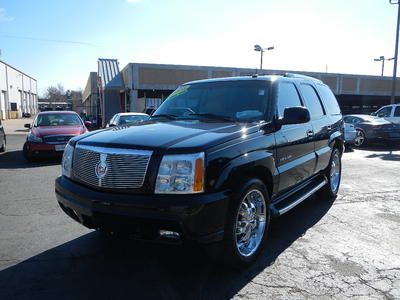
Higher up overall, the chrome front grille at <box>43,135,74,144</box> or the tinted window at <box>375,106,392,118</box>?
the tinted window at <box>375,106,392,118</box>

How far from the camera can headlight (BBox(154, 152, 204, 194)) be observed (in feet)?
10.8

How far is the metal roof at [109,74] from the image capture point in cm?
3350

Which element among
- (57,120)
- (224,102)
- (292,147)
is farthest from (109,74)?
(292,147)

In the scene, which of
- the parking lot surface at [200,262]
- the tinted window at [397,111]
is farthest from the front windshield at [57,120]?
the tinted window at [397,111]

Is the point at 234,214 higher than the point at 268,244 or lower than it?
higher

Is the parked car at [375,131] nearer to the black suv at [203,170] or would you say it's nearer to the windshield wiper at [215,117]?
the black suv at [203,170]

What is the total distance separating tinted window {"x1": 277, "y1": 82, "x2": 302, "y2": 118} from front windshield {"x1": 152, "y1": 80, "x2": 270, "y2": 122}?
8.5 inches

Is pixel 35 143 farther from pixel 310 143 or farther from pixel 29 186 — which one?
pixel 310 143

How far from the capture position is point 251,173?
3920 mm

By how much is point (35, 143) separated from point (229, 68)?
80.3 feet

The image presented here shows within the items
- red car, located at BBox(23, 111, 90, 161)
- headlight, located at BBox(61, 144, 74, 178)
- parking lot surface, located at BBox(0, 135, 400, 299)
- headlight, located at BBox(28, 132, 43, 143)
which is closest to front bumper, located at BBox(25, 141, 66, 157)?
red car, located at BBox(23, 111, 90, 161)

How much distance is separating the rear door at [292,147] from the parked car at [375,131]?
12445 mm

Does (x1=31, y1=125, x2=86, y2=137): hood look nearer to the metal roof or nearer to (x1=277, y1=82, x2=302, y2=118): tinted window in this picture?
(x1=277, y1=82, x2=302, y2=118): tinted window

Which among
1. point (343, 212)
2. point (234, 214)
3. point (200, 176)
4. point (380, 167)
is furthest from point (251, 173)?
point (380, 167)
